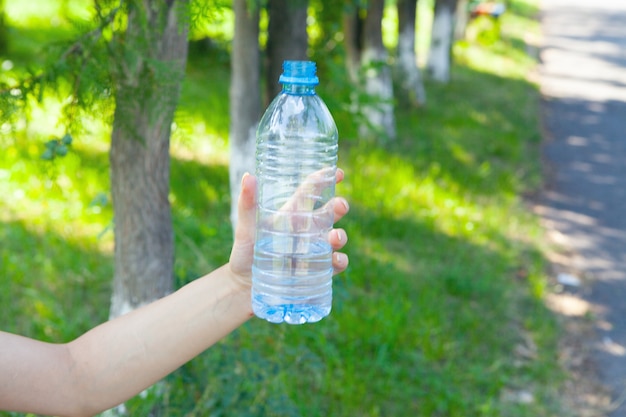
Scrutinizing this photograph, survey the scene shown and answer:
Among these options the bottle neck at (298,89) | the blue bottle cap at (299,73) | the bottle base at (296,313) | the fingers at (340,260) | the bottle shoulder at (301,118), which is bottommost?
the bottle base at (296,313)

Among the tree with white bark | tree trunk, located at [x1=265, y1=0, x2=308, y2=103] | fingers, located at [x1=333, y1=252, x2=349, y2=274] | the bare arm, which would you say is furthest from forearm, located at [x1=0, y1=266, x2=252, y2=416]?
the tree with white bark

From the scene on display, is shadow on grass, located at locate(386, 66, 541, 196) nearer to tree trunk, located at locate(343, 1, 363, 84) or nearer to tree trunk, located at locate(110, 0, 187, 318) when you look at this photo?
tree trunk, located at locate(343, 1, 363, 84)

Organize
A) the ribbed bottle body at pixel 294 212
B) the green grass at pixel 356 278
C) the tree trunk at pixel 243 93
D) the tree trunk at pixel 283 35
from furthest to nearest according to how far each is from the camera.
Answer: the tree trunk at pixel 283 35
the tree trunk at pixel 243 93
the green grass at pixel 356 278
the ribbed bottle body at pixel 294 212

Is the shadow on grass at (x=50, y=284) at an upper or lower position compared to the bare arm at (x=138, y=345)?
lower

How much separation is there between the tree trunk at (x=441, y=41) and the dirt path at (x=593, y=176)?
1875 millimetres

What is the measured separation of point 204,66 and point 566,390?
22.4 feet

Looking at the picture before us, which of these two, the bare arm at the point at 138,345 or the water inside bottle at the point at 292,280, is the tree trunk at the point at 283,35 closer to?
the water inside bottle at the point at 292,280

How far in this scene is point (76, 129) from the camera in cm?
281

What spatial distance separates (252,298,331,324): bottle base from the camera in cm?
215

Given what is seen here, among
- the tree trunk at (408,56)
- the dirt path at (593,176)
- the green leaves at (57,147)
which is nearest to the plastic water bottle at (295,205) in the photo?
the green leaves at (57,147)

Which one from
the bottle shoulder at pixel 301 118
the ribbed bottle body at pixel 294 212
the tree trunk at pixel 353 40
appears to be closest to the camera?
the ribbed bottle body at pixel 294 212

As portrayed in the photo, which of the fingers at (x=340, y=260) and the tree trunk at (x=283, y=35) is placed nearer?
the fingers at (x=340, y=260)

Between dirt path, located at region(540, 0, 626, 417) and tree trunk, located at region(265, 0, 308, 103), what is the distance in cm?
288

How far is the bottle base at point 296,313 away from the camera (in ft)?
7.07
